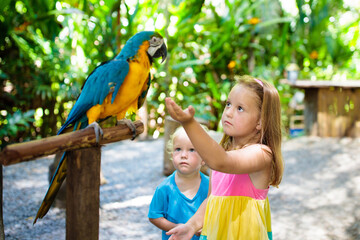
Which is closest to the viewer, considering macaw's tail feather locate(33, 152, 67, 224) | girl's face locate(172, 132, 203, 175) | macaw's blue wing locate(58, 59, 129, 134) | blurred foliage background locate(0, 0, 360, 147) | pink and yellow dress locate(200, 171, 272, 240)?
pink and yellow dress locate(200, 171, 272, 240)

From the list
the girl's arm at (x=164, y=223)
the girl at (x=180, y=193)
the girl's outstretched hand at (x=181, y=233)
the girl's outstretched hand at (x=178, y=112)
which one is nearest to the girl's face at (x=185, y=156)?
the girl at (x=180, y=193)

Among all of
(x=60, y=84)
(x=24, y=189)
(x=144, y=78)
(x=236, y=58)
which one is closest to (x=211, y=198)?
(x=144, y=78)

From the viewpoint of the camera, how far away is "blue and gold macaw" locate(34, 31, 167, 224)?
4.02ft

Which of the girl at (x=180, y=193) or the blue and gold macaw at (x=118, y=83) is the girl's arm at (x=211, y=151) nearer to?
the girl at (x=180, y=193)

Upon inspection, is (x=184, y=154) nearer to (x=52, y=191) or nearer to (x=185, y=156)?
(x=185, y=156)

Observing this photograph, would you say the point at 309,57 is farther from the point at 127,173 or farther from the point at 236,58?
the point at 127,173

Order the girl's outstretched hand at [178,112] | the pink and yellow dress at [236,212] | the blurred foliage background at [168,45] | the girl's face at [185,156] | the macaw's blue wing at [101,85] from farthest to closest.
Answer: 1. the blurred foliage background at [168,45]
2. the macaw's blue wing at [101,85]
3. the girl's face at [185,156]
4. the pink and yellow dress at [236,212]
5. the girl's outstretched hand at [178,112]

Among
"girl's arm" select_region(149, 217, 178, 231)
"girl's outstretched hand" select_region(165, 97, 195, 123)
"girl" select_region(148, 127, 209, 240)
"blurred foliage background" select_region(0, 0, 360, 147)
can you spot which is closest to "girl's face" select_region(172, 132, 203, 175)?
"girl" select_region(148, 127, 209, 240)

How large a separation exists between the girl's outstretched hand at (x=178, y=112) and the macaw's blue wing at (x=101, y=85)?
632 mm

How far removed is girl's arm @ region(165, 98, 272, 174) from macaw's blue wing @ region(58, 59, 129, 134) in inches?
24.7

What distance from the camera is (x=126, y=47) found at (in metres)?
1.30

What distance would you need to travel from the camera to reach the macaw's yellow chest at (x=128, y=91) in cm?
127

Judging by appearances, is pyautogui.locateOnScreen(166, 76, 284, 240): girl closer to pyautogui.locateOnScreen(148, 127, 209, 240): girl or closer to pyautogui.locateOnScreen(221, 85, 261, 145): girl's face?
pyautogui.locateOnScreen(221, 85, 261, 145): girl's face

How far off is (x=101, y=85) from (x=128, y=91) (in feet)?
0.35
